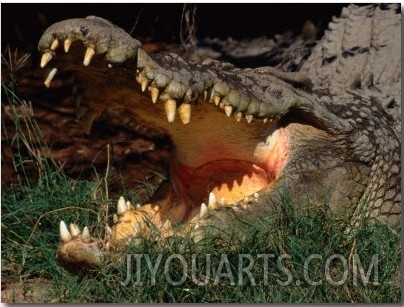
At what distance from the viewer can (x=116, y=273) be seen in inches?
132

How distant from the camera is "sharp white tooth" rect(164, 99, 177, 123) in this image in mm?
3309

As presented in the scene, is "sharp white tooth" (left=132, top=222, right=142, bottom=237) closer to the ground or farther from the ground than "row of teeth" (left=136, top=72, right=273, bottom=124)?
closer to the ground

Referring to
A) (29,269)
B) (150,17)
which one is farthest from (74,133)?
(29,269)

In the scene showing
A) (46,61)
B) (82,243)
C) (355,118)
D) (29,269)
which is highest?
(46,61)

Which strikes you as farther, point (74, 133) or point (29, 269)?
point (74, 133)

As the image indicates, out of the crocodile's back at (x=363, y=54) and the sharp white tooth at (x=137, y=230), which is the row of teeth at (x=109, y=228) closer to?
the sharp white tooth at (x=137, y=230)

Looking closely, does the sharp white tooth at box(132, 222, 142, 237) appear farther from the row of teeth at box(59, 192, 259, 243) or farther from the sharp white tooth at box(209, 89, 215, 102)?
the sharp white tooth at box(209, 89, 215, 102)

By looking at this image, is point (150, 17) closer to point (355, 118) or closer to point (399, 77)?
point (399, 77)

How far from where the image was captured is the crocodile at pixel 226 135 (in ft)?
10.8

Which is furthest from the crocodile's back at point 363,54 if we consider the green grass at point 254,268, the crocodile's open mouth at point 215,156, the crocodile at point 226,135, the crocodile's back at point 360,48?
the green grass at point 254,268

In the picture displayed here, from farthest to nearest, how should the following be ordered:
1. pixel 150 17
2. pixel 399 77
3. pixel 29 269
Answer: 1. pixel 150 17
2. pixel 399 77
3. pixel 29 269

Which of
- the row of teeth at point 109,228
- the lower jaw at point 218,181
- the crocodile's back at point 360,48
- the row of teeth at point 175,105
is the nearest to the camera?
the row of teeth at point 175,105

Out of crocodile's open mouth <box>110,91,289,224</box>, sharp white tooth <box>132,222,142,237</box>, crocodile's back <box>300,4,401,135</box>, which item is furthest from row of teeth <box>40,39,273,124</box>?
crocodile's back <box>300,4,401,135</box>

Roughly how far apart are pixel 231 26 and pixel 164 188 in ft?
7.48
